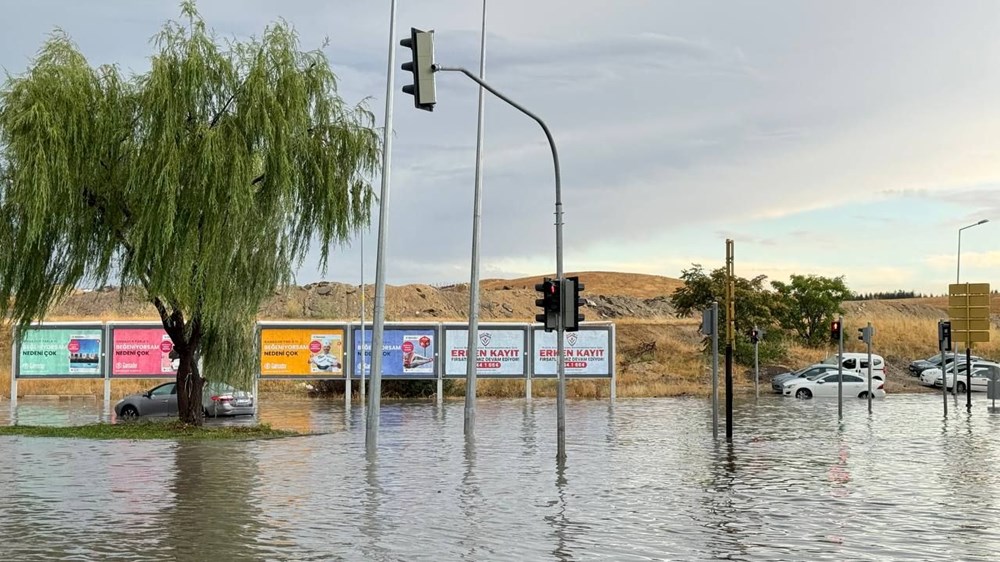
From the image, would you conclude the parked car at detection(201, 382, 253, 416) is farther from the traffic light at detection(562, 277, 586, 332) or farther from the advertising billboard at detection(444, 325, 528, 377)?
the traffic light at detection(562, 277, 586, 332)

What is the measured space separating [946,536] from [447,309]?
9230 centimetres

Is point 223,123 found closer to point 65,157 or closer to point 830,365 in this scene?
point 65,157

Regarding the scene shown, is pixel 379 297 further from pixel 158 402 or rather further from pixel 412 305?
pixel 412 305

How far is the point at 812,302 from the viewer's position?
79188 millimetres

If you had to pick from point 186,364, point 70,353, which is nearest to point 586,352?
point 70,353

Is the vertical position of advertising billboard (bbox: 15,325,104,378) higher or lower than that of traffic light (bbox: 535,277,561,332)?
lower

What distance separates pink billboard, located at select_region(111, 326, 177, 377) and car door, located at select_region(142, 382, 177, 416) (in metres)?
9.72

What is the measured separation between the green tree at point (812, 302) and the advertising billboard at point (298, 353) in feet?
128

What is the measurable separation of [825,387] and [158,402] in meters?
30.3

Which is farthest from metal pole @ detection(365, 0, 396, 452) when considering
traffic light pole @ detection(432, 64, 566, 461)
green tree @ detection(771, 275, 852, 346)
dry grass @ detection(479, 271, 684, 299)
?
dry grass @ detection(479, 271, 684, 299)

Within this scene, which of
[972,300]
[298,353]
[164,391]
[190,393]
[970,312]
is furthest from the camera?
[298,353]

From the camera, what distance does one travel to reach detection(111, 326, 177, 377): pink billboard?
1852 inches

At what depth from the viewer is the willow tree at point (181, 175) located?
27.0 metres

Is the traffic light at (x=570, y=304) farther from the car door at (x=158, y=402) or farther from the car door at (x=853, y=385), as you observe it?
the car door at (x=853, y=385)
